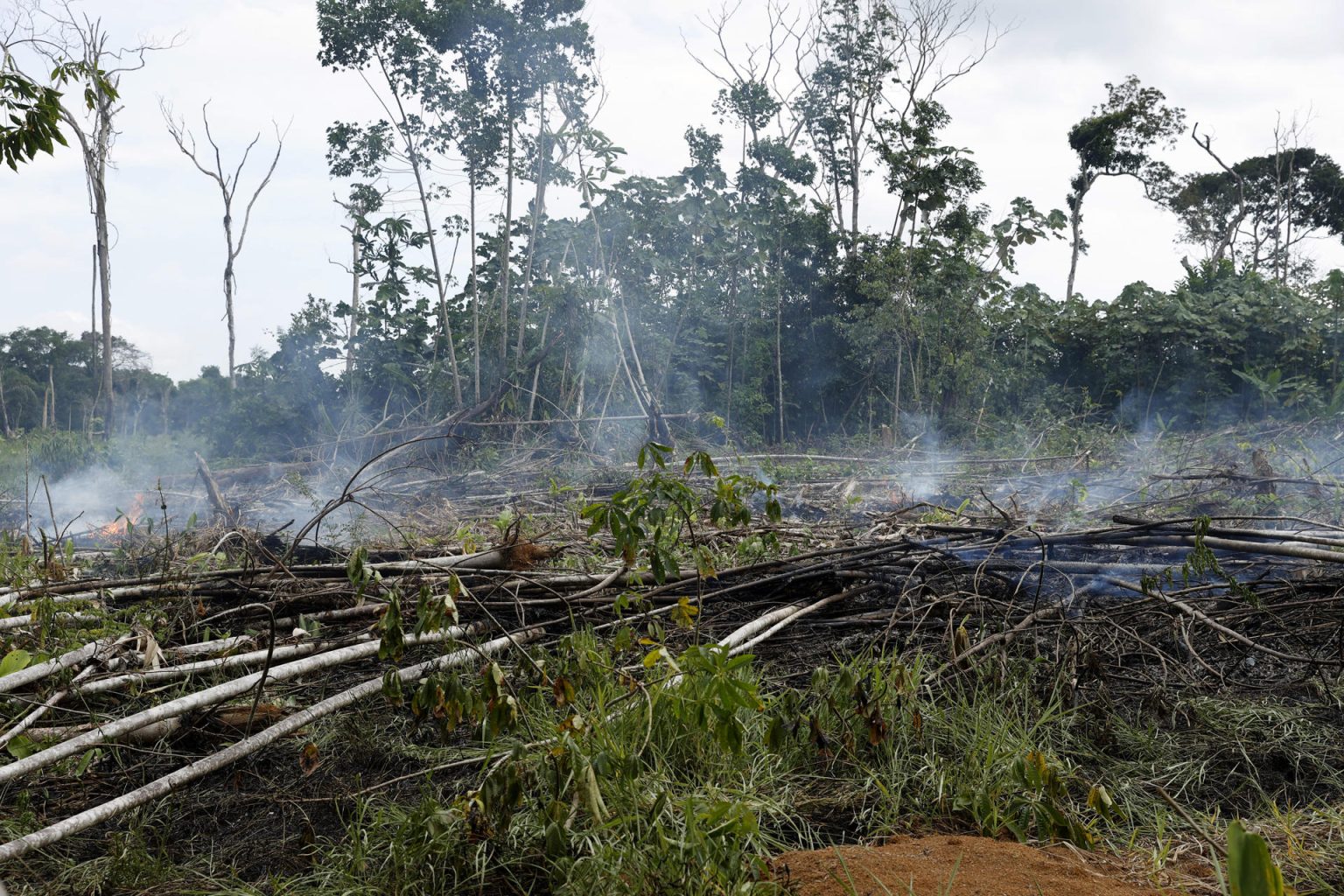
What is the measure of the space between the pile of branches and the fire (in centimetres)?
277

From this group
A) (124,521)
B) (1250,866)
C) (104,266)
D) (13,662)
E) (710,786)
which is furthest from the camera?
(104,266)

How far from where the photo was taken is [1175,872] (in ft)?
6.35

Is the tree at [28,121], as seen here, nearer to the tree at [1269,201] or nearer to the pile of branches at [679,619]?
the pile of branches at [679,619]

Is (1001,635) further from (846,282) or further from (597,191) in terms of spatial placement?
(846,282)

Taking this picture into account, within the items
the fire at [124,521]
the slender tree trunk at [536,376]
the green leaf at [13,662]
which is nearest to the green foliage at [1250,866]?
the green leaf at [13,662]

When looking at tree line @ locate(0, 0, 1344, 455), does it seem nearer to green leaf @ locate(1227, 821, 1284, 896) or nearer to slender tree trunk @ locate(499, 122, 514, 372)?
slender tree trunk @ locate(499, 122, 514, 372)

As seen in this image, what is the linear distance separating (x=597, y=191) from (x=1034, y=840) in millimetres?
11137

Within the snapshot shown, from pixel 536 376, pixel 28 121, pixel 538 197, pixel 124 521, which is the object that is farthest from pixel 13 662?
pixel 538 197

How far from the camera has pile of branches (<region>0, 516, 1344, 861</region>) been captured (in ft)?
9.07

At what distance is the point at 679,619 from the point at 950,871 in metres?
0.92

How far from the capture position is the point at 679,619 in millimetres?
2459

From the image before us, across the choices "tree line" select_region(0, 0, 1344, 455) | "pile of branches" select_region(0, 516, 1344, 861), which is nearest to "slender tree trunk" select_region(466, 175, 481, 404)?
"tree line" select_region(0, 0, 1344, 455)

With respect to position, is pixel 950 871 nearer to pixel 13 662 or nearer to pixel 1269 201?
pixel 13 662

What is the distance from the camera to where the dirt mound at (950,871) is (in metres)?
1.71
